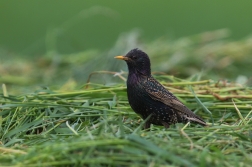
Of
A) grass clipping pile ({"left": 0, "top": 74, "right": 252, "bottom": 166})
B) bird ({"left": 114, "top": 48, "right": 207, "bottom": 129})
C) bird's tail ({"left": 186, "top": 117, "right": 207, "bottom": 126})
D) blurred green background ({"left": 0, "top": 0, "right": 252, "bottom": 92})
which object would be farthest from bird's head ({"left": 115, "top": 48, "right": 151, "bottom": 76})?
blurred green background ({"left": 0, "top": 0, "right": 252, "bottom": 92})

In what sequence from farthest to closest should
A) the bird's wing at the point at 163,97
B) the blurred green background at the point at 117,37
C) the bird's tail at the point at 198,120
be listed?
1. the blurred green background at the point at 117,37
2. the bird's wing at the point at 163,97
3. the bird's tail at the point at 198,120

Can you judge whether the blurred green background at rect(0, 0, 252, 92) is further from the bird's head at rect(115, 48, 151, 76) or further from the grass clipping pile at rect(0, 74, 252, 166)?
the bird's head at rect(115, 48, 151, 76)

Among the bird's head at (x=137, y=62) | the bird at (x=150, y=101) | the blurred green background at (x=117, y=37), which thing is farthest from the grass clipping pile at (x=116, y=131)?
the blurred green background at (x=117, y=37)

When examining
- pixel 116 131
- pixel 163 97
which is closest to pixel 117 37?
pixel 163 97

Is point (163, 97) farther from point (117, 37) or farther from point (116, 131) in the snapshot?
point (117, 37)

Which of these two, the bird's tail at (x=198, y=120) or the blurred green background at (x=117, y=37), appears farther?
the blurred green background at (x=117, y=37)

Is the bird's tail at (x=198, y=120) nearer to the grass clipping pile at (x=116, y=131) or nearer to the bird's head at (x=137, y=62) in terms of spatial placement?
the grass clipping pile at (x=116, y=131)

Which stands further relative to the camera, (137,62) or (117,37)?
(117,37)
